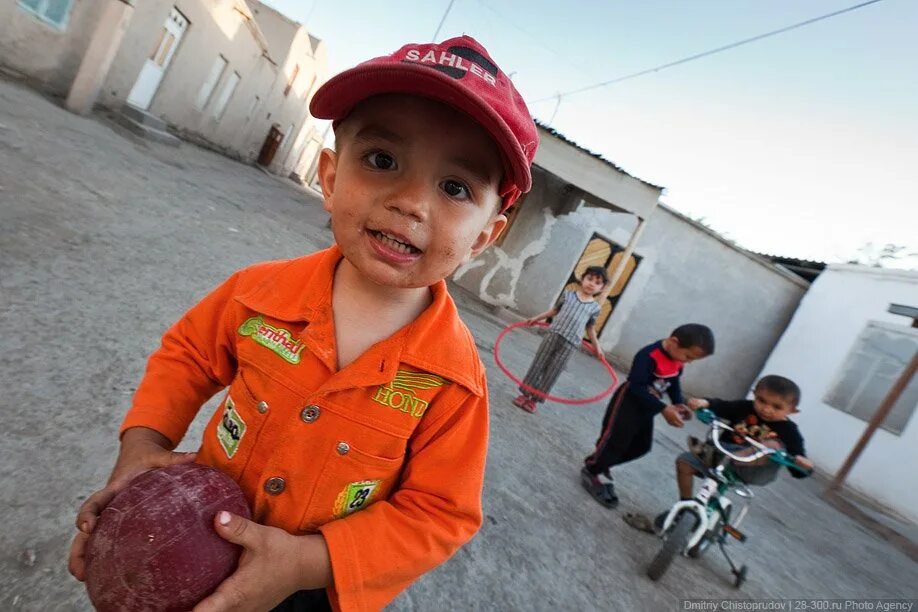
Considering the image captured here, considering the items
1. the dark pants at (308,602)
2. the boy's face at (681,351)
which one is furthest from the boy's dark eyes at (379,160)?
the boy's face at (681,351)

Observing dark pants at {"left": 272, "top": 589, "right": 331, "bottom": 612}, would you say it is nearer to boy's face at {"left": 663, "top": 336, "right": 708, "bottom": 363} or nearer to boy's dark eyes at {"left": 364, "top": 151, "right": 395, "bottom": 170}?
boy's dark eyes at {"left": 364, "top": 151, "right": 395, "bottom": 170}

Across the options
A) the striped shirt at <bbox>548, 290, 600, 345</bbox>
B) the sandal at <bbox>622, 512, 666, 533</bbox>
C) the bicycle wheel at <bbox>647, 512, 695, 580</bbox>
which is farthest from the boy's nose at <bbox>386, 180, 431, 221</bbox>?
the striped shirt at <bbox>548, 290, 600, 345</bbox>

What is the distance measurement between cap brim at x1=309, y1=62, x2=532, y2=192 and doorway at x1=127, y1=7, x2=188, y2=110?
13706mm

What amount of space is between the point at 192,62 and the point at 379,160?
15945 millimetres

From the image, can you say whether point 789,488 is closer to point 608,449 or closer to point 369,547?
point 608,449

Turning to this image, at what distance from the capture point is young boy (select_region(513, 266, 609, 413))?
479 cm

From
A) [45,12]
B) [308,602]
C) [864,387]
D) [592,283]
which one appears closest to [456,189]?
[308,602]

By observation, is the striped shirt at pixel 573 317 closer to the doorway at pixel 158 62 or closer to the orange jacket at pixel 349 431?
the orange jacket at pixel 349 431

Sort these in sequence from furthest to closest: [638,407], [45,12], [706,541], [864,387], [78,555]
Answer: [864,387], [45,12], [638,407], [706,541], [78,555]

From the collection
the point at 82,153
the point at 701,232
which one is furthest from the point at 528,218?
the point at 82,153

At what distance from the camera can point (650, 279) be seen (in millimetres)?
12477

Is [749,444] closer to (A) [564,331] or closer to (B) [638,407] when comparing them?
(B) [638,407]

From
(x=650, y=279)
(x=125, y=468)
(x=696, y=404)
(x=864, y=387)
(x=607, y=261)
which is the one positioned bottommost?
(x=125, y=468)

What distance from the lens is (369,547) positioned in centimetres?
98
